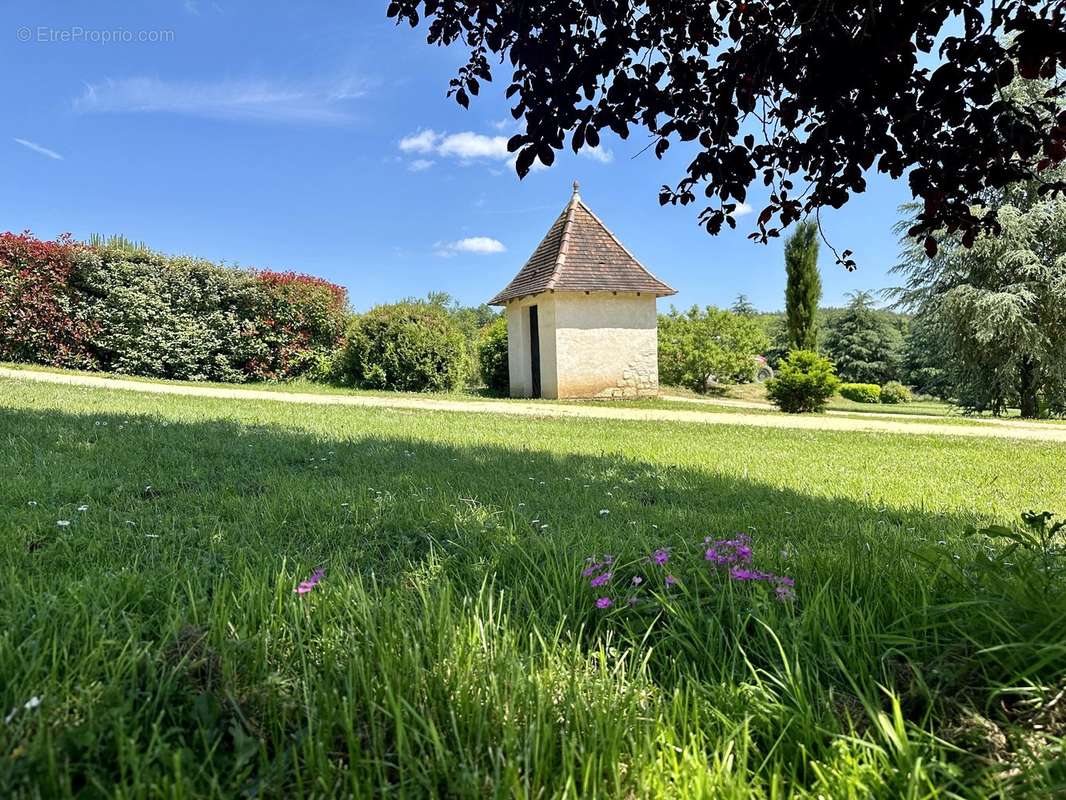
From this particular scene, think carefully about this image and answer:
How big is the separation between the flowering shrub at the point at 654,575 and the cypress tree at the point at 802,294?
21.7 m

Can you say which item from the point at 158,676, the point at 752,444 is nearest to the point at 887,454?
the point at 752,444

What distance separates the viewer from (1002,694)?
1451 millimetres

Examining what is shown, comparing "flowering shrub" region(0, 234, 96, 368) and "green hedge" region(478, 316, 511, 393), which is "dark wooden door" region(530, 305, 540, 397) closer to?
"green hedge" region(478, 316, 511, 393)

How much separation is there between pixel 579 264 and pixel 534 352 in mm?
2638

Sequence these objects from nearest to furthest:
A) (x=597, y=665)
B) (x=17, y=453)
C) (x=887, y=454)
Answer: (x=597, y=665) < (x=17, y=453) < (x=887, y=454)

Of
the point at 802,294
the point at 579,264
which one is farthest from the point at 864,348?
the point at 579,264

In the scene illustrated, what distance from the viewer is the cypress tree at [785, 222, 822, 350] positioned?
2191cm

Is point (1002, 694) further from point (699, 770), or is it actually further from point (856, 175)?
point (856, 175)

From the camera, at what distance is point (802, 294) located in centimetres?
2208

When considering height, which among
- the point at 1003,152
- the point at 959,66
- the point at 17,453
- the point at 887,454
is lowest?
the point at 887,454

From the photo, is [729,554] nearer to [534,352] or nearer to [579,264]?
[579,264]

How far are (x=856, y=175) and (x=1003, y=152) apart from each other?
541mm

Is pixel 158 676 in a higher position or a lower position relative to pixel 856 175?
lower

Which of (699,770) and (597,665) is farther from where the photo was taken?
(597,665)
